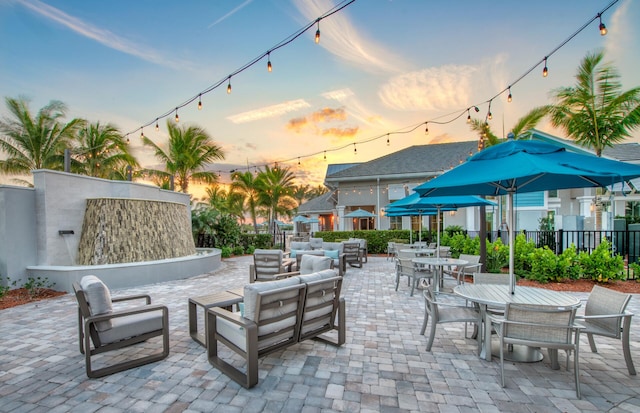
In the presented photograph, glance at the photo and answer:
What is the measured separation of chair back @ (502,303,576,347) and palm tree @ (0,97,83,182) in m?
19.1

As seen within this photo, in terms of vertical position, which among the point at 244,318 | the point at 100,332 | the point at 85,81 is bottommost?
the point at 100,332

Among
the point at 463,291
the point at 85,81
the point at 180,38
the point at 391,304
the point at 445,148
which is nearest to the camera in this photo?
the point at 463,291

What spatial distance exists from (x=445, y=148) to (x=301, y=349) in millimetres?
17766

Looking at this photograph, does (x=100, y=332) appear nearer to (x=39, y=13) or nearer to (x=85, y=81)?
(x=39, y=13)

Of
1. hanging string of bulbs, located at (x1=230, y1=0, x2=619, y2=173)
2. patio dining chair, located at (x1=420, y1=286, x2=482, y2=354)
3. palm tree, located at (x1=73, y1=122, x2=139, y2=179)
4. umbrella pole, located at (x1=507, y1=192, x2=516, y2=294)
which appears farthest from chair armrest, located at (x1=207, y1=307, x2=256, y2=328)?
palm tree, located at (x1=73, y1=122, x2=139, y2=179)

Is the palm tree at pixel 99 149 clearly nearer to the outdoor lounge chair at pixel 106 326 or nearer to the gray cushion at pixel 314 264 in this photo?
the gray cushion at pixel 314 264

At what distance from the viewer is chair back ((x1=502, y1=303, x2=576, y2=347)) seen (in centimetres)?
266

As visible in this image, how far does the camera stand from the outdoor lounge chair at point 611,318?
9.65 ft

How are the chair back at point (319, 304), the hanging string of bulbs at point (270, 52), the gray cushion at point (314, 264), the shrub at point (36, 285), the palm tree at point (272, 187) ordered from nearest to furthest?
the chair back at point (319, 304), the hanging string of bulbs at point (270, 52), the gray cushion at point (314, 264), the shrub at point (36, 285), the palm tree at point (272, 187)

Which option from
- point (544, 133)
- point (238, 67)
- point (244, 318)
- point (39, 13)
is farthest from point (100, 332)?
point (544, 133)

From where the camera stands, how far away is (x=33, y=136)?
533 inches

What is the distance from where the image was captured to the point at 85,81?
33.2 ft

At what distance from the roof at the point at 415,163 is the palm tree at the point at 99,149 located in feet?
39.2

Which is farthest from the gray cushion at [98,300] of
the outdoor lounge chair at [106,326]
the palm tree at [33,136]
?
the palm tree at [33,136]
